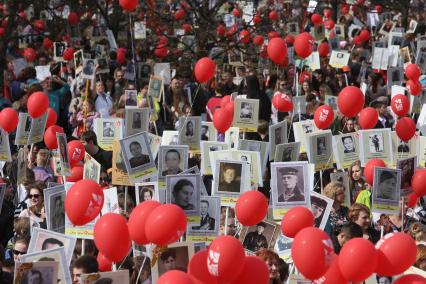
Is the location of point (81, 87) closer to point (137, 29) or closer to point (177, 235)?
point (137, 29)

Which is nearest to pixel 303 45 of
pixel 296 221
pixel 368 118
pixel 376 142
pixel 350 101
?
pixel 368 118

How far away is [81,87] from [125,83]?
1528mm

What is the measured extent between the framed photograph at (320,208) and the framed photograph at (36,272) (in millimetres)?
2616

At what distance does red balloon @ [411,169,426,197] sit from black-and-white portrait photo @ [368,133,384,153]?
130cm

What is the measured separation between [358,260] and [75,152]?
479cm

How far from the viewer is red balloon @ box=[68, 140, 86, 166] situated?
9.31 m

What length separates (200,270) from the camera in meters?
5.32

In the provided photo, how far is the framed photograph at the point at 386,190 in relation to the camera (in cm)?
788

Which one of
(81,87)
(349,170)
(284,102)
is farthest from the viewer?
(81,87)

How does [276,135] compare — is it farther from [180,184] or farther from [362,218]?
[180,184]

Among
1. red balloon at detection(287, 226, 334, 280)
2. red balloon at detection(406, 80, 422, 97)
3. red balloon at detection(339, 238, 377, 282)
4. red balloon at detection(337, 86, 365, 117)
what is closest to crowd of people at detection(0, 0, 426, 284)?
red balloon at detection(406, 80, 422, 97)

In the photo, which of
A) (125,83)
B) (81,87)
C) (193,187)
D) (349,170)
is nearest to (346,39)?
(125,83)

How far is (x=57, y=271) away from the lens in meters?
5.62

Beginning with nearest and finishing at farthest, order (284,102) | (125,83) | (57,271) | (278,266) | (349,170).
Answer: (57,271)
(278,266)
(349,170)
(284,102)
(125,83)
